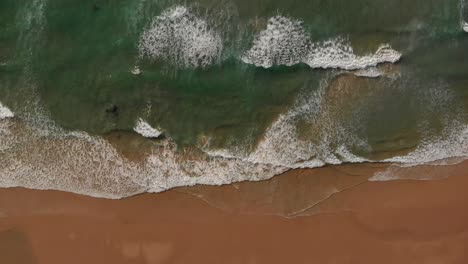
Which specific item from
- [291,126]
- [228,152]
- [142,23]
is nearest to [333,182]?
[291,126]

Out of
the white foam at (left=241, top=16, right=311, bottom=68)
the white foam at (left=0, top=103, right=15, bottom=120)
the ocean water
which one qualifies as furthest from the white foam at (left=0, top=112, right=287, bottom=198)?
the white foam at (left=241, top=16, right=311, bottom=68)

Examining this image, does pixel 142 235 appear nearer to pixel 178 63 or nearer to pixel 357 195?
pixel 178 63

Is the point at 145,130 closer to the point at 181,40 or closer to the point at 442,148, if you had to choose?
the point at 181,40

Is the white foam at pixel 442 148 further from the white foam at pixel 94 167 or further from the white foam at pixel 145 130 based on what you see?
the white foam at pixel 145 130

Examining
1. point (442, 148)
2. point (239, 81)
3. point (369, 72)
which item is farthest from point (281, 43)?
point (442, 148)

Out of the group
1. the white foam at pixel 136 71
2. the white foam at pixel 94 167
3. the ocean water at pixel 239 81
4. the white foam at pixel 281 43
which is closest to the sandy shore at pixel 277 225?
the white foam at pixel 94 167

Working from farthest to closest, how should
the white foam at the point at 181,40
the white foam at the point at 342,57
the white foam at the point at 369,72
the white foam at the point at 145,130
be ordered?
the white foam at the point at 145,130 < the white foam at the point at 181,40 < the white foam at the point at 369,72 < the white foam at the point at 342,57

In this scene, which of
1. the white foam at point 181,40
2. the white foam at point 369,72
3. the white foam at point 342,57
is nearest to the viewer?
the white foam at point 342,57
